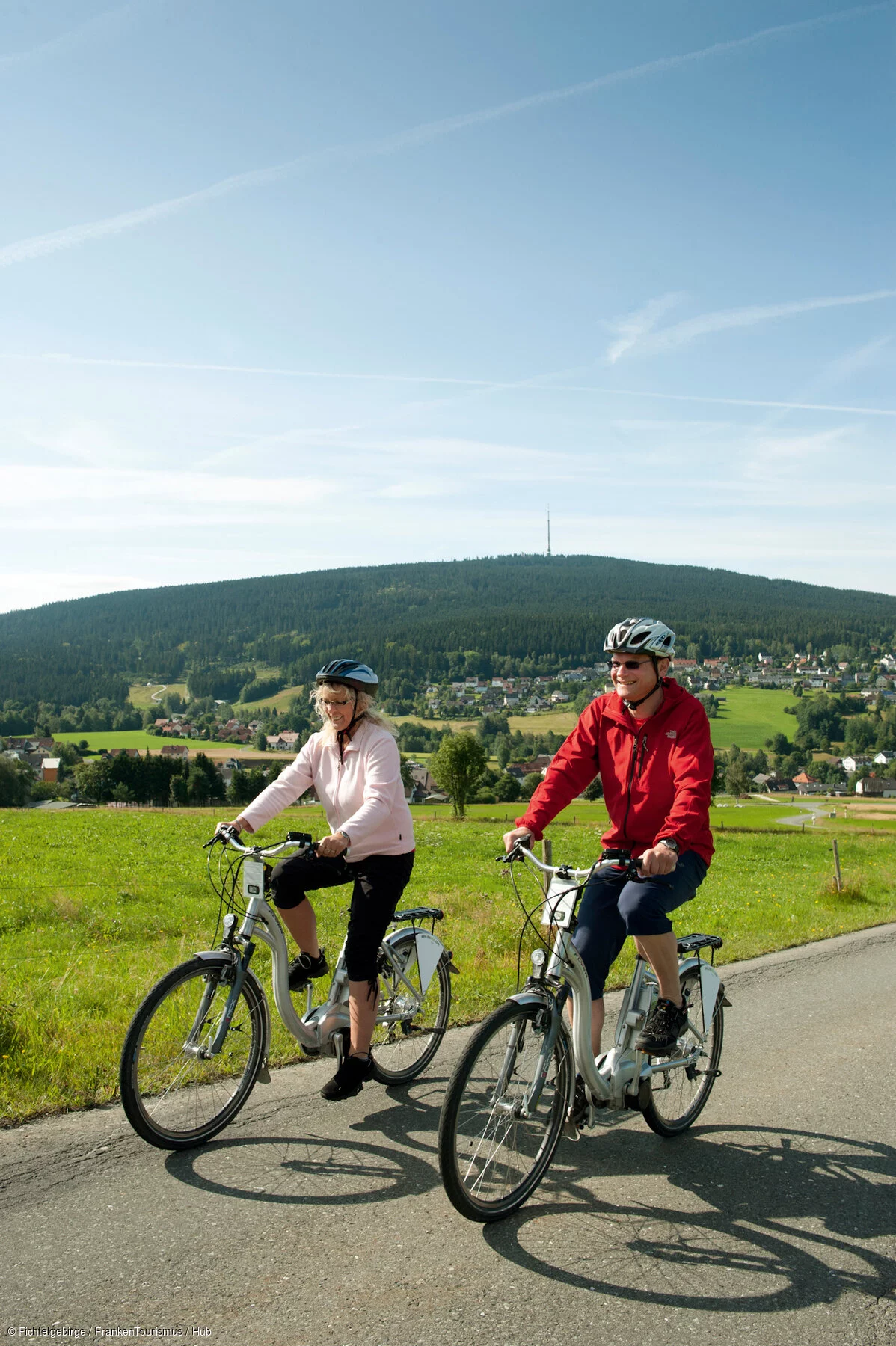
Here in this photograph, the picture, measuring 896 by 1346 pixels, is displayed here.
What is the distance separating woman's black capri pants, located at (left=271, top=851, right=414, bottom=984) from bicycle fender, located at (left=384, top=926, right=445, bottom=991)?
1.70ft

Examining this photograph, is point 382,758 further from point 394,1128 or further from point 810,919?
point 810,919

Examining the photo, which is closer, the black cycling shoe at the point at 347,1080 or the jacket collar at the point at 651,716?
the jacket collar at the point at 651,716

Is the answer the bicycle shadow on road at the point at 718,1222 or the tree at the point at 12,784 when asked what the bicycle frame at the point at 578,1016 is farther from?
the tree at the point at 12,784

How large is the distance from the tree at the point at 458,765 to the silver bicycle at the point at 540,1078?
4647 cm

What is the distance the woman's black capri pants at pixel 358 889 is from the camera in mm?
4781

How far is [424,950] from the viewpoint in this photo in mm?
5516

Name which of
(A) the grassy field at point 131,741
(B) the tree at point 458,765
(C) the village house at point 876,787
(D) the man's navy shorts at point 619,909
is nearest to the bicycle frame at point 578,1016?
(D) the man's navy shorts at point 619,909

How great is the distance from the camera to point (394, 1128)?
15.3ft

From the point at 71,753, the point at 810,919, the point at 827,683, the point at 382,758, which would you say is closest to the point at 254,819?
the point at 382,758

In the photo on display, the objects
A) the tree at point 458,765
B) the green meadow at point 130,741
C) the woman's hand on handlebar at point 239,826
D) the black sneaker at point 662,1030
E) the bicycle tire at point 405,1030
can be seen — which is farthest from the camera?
the green meadow at point 130,741

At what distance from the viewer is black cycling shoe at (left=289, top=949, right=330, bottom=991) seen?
498cm

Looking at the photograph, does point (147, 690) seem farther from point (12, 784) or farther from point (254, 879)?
point (254, 879)

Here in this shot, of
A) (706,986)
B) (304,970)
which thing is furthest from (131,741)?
(706,986)

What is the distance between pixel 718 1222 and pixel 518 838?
1677 millimetres
